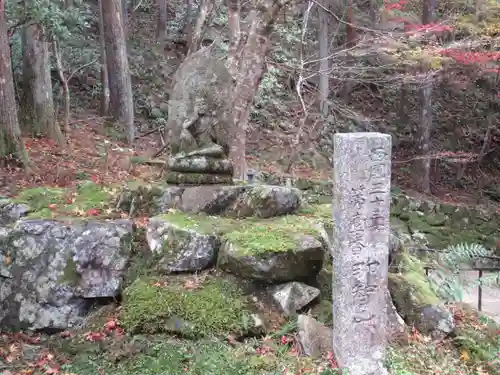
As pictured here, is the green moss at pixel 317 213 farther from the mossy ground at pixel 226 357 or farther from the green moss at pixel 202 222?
the mossy ground at pixel 226 357

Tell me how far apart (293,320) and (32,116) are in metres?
7.35

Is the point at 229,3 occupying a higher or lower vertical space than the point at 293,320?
higher

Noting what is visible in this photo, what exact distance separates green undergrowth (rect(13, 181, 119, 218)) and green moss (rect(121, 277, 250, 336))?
135 cm

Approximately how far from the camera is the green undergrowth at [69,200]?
5.51 m

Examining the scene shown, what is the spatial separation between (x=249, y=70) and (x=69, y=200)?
11.9ft

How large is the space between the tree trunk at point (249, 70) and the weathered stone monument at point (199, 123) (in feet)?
6.16


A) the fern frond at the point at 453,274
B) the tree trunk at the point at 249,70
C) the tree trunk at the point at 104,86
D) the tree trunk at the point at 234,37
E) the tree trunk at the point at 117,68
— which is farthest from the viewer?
the tree trunk at the point at 104,86

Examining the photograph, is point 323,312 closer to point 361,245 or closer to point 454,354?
point 361,245

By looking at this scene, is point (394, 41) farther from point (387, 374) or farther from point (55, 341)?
point (55, 341)

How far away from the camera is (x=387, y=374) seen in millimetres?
4113

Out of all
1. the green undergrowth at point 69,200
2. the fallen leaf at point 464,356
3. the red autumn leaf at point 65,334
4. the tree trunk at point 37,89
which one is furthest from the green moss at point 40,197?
the fallen leaf at point 464,356

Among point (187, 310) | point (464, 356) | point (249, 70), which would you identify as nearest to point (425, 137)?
point (249, 70)

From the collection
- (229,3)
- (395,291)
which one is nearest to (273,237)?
(395,291)

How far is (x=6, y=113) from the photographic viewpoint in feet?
23.0
